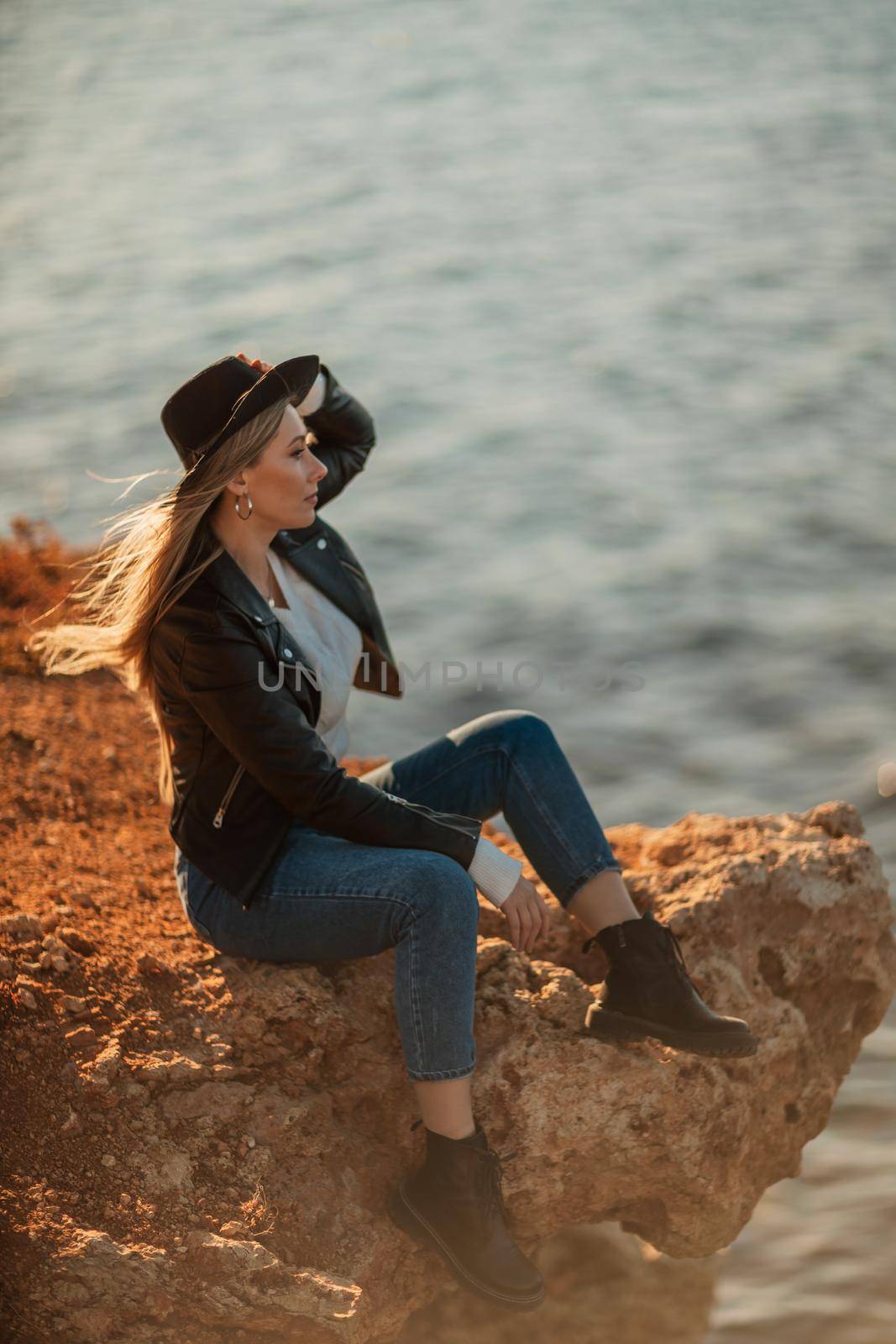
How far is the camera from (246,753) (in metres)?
3.75

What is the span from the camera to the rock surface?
3.47m

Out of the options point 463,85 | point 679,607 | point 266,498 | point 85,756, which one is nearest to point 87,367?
point 679,607

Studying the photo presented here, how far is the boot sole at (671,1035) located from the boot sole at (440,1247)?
71 centimetres

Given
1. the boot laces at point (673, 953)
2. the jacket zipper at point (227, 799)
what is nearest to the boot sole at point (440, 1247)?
the boot laces at point (673, 953)

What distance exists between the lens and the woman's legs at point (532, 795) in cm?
414

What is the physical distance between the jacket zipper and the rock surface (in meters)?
0.47

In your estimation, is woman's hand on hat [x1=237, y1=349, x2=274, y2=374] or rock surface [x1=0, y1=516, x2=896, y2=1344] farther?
woman's hand on hat [x1=237, y1=349, x2=274, y2=374]

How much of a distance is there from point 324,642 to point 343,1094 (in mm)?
1404

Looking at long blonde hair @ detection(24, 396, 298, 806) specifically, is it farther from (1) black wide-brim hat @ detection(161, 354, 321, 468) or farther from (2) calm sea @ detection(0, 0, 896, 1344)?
(2) calm sea @ detection(0, 0, 896, 1344)

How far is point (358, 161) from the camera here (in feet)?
74.7

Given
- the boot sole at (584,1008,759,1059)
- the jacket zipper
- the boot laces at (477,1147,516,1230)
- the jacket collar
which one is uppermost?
the jacket collar

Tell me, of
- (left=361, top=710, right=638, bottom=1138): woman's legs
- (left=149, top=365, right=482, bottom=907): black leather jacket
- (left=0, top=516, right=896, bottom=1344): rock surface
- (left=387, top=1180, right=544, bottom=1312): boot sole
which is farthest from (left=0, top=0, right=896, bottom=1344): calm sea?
(left=149, top=365, right=482, bottom=907): black leather jacket

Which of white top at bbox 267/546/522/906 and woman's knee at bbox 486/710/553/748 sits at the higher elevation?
white top at bbox 267/546/522/906

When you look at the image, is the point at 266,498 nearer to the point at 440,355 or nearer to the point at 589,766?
Result: the point at 589,766
